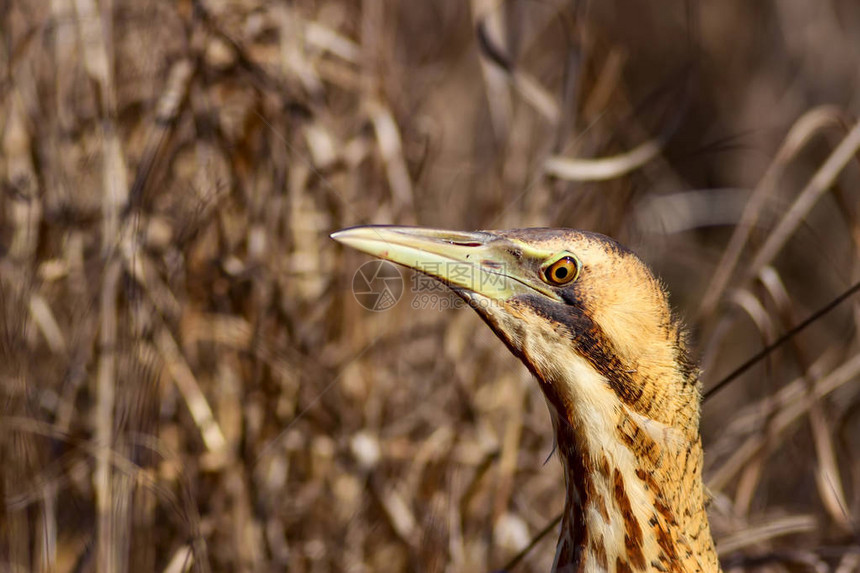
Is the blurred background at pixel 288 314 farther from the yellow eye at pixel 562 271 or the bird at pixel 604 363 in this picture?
the yellow eye at pixel 562 271

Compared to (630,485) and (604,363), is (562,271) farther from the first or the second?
(630,485)

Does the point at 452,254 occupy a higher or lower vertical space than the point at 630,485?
higher

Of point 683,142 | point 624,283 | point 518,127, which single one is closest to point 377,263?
point 518,127

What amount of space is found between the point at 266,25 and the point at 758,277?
1.54 meters

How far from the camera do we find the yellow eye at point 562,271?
170 cm

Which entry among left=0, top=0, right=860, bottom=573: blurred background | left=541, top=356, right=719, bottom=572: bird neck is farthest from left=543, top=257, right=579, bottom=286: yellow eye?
left=0, top=0, right=860, bottom=573: blurred background

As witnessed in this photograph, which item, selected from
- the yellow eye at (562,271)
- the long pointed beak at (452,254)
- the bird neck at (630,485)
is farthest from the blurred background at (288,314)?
the yellow eye at (562,271)

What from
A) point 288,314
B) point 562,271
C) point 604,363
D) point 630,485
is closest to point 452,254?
point 562,271

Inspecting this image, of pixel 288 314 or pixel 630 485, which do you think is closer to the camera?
pixel 630 485

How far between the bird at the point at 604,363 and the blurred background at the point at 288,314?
0.75 metres

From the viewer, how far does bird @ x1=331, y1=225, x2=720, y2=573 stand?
169 cm

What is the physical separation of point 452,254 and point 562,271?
20 centimetres

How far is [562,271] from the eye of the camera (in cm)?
171

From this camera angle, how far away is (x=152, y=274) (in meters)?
2.53
